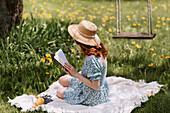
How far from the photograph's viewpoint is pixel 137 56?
14.2 feet

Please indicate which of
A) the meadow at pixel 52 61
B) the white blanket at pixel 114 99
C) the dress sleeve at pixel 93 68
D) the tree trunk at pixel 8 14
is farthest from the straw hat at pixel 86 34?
the tree trunk at pixel 8 14

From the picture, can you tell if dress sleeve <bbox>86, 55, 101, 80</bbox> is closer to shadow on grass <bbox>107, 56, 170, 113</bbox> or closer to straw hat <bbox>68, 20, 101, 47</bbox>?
straw hat <bbox>68, 20, 101, 47</bbox>

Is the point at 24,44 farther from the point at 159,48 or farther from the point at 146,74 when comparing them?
the point at 159,48

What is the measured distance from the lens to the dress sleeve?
2.71m

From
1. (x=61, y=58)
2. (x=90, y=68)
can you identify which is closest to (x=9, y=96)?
(x=61, y=58)

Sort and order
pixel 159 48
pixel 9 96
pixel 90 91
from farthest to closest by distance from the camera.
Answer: pixel 159 48 < pixel 9 96 < pixel 90 91

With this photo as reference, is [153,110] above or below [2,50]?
below

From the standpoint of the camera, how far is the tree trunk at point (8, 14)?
416 centimetres

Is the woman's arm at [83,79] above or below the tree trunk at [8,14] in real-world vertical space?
below

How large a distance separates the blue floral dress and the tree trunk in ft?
5.71

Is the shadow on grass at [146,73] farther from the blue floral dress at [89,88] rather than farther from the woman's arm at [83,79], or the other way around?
the woman's arm at [83,79]

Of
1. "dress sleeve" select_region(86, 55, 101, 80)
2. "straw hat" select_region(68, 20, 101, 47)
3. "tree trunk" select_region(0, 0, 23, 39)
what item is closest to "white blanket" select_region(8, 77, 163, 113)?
"dress sleeve" select_region(86, 55, 101, 80)

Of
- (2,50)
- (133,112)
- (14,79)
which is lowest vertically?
(133,112)

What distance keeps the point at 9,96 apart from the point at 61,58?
40.4 inches
